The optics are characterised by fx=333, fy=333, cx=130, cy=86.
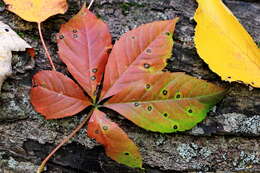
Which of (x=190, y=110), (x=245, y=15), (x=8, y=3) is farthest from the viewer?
(x=245, y=15)

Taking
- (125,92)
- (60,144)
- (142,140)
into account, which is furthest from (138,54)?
(60,144)

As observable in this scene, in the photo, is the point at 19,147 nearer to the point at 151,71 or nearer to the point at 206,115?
the point at 151,71

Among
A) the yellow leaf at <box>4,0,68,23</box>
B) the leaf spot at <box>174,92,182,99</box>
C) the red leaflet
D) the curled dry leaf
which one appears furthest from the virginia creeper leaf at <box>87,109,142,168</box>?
the yellow leaf at <box>4,0,68,23</box>

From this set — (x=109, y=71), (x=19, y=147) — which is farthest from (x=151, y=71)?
(x=19, y=147)

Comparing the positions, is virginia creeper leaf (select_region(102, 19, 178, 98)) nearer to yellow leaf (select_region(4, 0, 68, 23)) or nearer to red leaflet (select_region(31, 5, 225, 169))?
red leaflet (select_region(31, 5, 225, 169))

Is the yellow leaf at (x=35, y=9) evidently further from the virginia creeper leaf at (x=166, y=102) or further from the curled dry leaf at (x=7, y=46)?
the virginia creeper leaf at (x=166, y=102)
